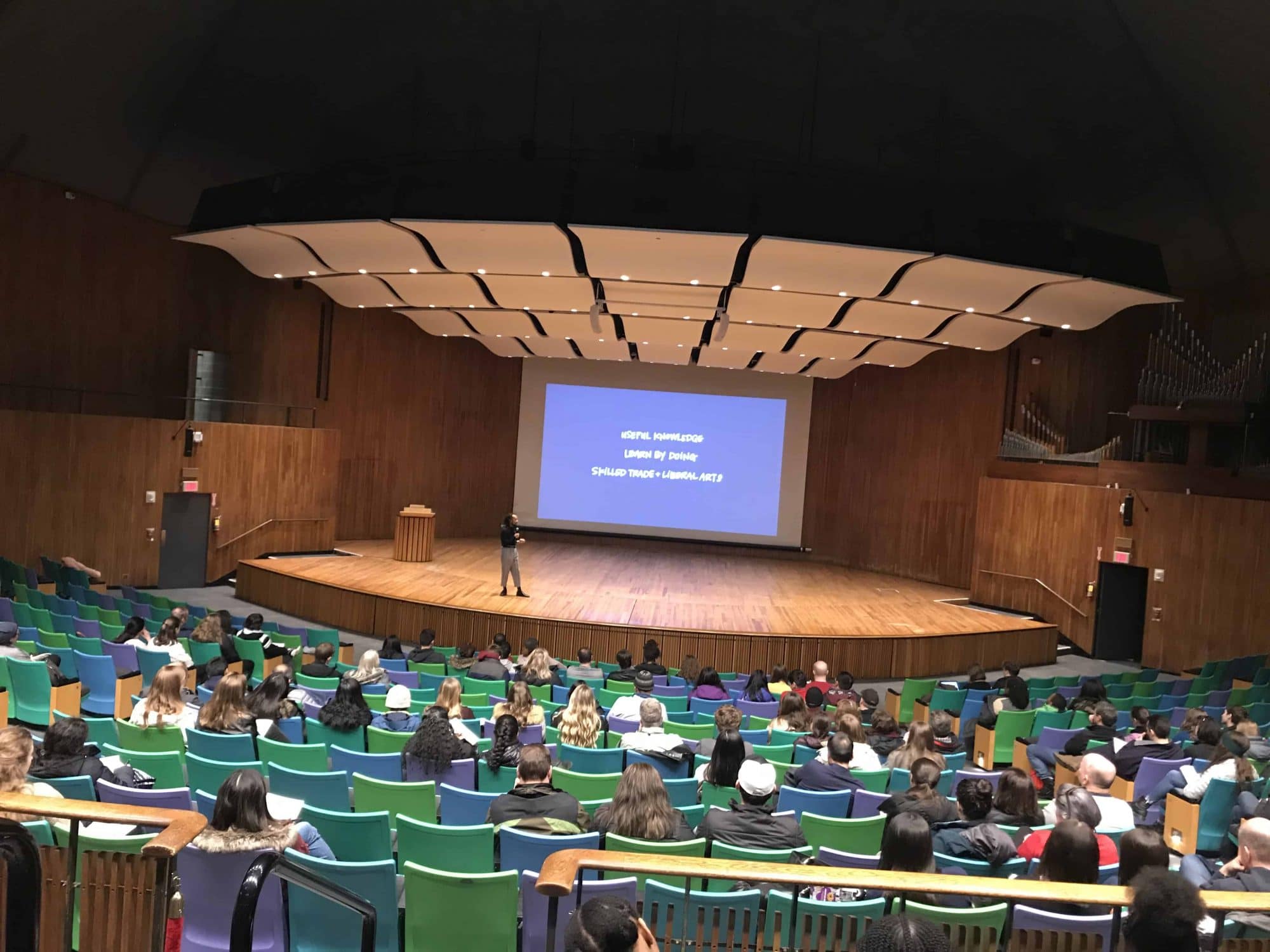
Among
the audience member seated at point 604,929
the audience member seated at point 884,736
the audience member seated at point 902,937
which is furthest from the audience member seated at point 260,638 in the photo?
the audience member seated at point 902,937

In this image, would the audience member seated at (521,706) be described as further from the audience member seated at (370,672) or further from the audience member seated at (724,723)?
the audience member seated at (370,672)

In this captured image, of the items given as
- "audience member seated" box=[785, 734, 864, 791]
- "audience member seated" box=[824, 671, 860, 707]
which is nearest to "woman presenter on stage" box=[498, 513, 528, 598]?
"audience member seated" box=[824, 671, 860, 707]

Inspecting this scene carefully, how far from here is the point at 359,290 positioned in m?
15.6

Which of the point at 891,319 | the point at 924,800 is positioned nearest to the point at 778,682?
the point at 924,800

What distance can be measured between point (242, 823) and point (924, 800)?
9.19ft

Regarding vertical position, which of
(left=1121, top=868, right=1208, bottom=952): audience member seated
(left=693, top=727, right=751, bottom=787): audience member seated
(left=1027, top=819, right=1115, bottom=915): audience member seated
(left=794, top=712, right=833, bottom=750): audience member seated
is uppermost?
(left=1121, top=868, right=1208, bottom=952): audience member seated

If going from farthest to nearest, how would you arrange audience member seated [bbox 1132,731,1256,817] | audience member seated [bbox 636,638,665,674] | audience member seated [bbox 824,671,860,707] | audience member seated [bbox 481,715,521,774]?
audience member seated [bbox 636,638,665,674] < audience member seated [bbox 824,671,860,707] < audience member seated [bbox 1132,731,1256,817] < audience member seated [bbox 481,715,521,774]

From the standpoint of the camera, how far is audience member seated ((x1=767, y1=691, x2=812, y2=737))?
6.94 metres

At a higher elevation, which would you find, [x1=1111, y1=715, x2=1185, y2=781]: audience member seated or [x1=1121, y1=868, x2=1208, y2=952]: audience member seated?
[x1=1121, y1=868, x2=1208, y2=952]: audience member seated

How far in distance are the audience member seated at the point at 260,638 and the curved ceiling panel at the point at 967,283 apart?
7352mm

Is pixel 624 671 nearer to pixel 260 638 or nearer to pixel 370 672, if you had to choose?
pixel 370 672

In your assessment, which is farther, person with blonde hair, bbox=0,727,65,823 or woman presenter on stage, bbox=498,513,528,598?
woman presenter on stage, bbox=498,513,528,598

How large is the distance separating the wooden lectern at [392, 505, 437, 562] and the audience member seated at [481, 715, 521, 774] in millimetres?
11712

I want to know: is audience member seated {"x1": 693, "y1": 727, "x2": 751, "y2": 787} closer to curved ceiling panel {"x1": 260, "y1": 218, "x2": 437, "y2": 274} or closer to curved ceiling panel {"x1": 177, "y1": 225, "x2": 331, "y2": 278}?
curved ceiling panel {"x1": 260, "y1": 218, "x2": 437, "y2": 274}
